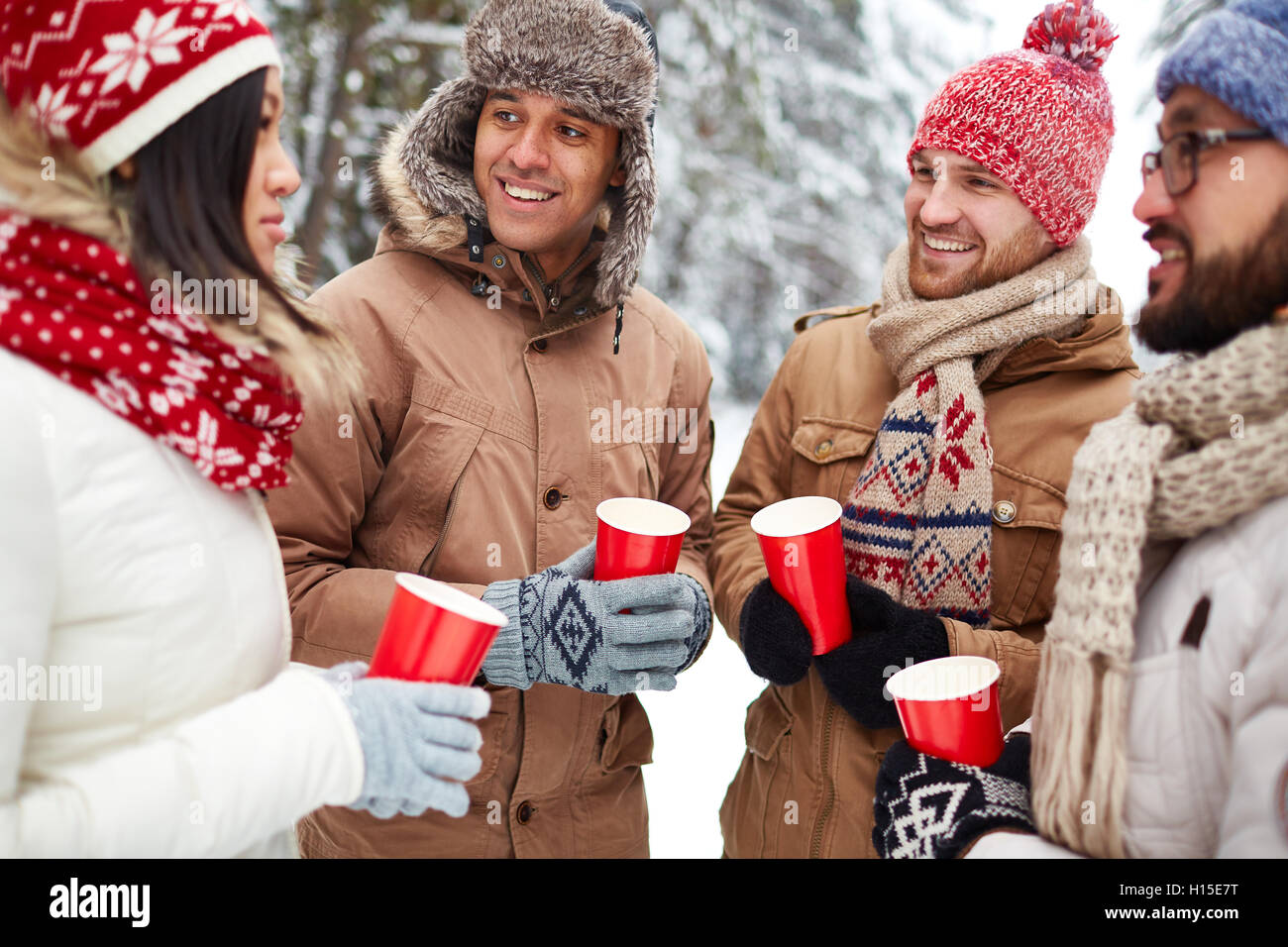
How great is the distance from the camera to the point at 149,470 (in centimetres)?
131

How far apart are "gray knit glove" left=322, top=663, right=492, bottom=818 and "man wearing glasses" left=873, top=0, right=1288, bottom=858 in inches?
31.8

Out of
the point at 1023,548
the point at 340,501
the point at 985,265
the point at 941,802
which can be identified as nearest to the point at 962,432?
the point at 1023,548

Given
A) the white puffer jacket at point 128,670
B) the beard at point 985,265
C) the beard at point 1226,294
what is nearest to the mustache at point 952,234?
the beard at point 985,265

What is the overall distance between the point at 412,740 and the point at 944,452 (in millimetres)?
1399

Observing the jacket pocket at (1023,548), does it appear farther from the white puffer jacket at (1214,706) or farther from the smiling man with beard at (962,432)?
the white puffer jacket at (1214,706)

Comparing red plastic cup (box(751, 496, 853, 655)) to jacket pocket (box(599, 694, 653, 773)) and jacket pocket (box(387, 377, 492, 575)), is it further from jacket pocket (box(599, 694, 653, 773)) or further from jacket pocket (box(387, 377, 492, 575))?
jacket pocket (box(387, 377, 492, 575))

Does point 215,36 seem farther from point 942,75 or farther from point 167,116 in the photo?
point 942,75

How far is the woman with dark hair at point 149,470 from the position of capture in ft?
Answer: 3.92

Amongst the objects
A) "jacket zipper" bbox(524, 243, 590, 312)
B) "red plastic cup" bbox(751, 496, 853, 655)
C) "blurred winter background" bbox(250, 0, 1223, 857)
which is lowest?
"red plastic cup" bbox(751, 496, 853, 655)

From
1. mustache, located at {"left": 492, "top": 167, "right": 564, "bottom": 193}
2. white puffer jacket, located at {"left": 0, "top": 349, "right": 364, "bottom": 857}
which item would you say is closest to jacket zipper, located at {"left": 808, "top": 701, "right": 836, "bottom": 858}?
white puffer jacket, located at {"left": 0, "top": 349, "right": 364, "bottom": 857}

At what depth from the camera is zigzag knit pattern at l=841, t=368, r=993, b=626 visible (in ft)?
7.25

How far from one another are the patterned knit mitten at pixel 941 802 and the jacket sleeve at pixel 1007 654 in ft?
0.98

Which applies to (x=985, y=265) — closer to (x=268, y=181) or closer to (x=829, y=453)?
(x=829, y=453)
